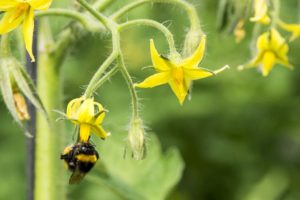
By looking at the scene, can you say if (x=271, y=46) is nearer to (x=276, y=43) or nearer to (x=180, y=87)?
(x=276, y=43)

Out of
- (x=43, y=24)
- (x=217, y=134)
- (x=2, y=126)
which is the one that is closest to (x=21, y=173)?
(x=2, y=126)

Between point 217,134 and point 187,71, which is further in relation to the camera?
point 217,134

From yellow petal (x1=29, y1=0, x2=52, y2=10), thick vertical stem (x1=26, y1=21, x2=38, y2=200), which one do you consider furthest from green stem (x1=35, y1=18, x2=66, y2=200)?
yellow petal (x1=29, y1=0, x2=52, y2=10)

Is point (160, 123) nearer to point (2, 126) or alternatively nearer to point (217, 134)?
point (217, 134)

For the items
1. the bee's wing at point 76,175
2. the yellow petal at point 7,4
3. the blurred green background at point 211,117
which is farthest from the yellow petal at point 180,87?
the blurred green background at point 211,117

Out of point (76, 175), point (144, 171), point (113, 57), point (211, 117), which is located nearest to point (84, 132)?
point (76, 175)

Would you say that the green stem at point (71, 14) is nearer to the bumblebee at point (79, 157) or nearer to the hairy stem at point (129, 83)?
the hairy stem at point (129, 83)
